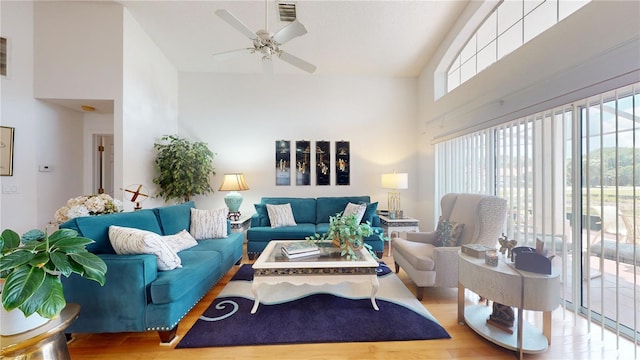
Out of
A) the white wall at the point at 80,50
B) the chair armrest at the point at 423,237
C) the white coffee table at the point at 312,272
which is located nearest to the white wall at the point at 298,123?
the white wall at the point at 80,50

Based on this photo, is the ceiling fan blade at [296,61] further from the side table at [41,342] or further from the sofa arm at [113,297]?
the side table at [41,342]

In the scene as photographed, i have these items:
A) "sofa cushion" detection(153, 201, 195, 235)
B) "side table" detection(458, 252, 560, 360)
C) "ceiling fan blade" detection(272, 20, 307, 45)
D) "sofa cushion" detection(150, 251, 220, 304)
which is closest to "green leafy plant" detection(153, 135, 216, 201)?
"sofa cushion" detection(153, 201, 195, 235)

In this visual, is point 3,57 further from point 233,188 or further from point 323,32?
point 323,32

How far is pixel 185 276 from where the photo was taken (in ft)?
6.23

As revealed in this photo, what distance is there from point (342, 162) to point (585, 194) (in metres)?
3.20

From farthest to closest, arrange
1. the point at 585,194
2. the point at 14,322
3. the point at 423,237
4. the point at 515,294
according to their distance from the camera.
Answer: the point at 423,237
the point at 585,194
the point at 515,294
the point at 14,322

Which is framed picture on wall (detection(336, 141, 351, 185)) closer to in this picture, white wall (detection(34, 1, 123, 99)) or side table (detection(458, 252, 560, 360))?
side table (detection(458, 252, 560, 360))

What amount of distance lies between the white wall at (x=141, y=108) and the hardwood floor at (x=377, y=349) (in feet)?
6.66

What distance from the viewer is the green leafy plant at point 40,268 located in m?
1.07

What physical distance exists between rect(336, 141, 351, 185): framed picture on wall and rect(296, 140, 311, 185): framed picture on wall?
1.83 feet

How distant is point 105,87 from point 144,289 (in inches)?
112

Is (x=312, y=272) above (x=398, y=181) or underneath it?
underneath

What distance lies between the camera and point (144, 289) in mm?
1700

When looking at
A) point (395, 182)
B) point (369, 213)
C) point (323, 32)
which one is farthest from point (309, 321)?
point (323, 32)
